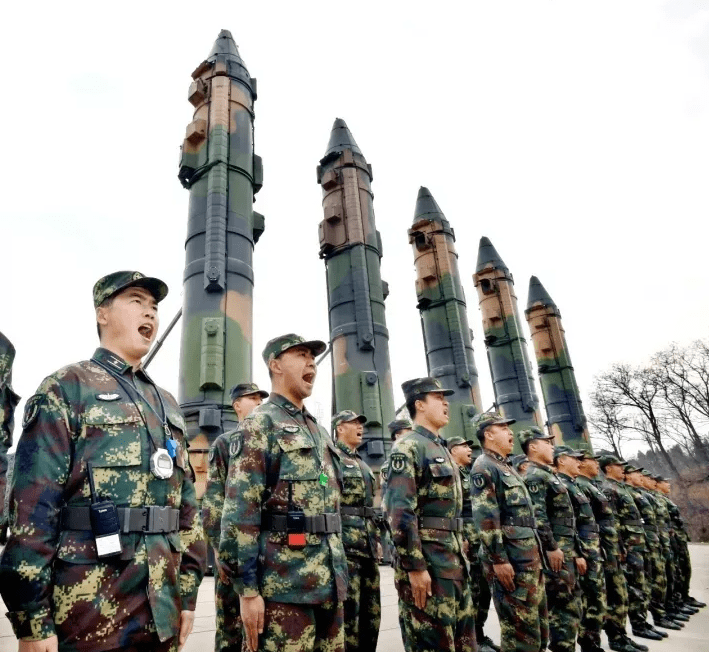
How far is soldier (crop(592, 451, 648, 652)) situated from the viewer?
5270 mm

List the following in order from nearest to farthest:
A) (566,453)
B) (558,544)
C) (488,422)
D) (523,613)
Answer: (523,613)
(488,422)
(558,544)
(566,453)

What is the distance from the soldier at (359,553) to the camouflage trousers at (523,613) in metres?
0.98

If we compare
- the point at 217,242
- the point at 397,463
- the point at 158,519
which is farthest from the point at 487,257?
the point at 158,519

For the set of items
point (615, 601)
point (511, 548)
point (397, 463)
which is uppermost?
point (397, 463)

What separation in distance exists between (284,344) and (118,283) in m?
1.08

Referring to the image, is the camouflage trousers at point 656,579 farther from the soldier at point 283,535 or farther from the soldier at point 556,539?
the soldier at point 283,535

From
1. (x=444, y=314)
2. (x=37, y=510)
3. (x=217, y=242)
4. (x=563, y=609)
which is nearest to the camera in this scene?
(x=37, y=510)

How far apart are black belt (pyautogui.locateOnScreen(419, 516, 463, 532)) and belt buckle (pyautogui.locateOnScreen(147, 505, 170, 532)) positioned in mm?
2193

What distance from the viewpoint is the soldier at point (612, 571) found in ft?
17.3

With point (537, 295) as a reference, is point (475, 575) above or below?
below

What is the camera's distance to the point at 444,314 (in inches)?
625

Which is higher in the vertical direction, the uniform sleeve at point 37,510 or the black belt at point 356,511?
the black belt at point 356,511

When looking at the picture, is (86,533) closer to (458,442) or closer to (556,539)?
(556,539)

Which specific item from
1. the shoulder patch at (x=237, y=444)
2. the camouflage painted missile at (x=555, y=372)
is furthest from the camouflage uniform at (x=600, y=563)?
the camouflage painted missile at (x=555, y=372)
